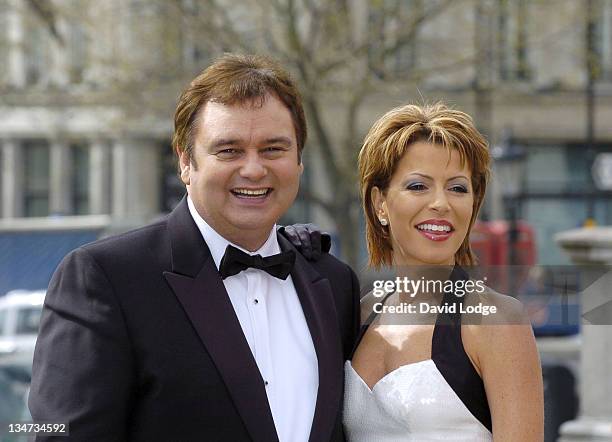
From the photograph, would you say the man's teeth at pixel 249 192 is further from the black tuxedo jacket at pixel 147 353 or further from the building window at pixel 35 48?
the building window at pixel 35 48

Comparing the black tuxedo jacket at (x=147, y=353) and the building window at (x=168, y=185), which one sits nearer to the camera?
the black tuxedo jacket at (x=147, y=353)

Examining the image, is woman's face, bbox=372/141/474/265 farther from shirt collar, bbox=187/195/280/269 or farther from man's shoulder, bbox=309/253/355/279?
shirt collar, bbox=187/195/280/269

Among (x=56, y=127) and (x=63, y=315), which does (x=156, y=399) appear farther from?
(x=56, y=127)

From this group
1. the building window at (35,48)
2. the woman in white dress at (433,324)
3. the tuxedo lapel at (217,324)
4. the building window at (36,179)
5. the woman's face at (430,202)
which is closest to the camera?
the tuxedo lapel at (217,324)

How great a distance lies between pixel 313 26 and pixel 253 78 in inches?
495

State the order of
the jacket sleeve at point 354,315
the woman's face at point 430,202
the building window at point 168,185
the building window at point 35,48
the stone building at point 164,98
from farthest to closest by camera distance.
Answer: the building window at point 168,185
the stone building at point 164,98
the building window at point 35,48
the jacket sleeve at point 354,315
the woman's face at point 430,202

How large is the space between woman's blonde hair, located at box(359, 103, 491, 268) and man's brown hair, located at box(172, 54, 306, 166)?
1.04 feet

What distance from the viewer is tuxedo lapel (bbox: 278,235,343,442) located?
3.13 meters

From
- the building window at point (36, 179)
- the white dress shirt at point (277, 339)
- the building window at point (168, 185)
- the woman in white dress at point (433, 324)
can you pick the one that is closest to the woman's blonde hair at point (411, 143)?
the woman in white dress at point (433, 324)

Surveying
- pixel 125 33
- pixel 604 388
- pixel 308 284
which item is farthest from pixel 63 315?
pixel 125 33

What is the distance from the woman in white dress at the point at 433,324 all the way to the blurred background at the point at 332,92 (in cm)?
352

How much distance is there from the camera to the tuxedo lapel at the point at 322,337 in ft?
10.3

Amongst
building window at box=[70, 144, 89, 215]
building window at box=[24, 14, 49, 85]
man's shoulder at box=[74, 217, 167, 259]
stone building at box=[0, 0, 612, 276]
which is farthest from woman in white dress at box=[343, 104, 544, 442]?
building window at box=[70, 144, 89, 215]

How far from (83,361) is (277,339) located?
1.88ft
